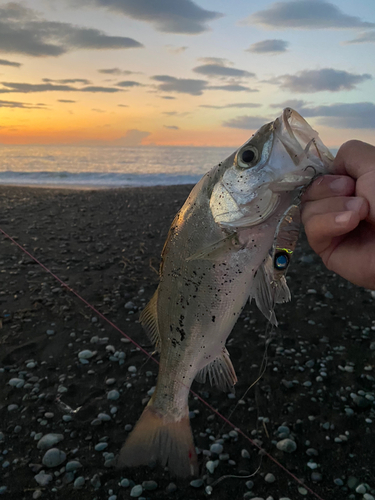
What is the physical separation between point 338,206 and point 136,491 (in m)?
2.68

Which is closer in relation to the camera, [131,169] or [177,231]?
[177,231]

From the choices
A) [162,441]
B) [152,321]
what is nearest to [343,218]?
[152,321]

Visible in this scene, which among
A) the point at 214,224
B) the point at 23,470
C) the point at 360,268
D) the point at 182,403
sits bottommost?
the point at 23,470

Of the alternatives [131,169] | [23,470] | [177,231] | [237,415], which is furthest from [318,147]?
[131,169]

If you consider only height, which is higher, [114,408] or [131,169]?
[131,169]

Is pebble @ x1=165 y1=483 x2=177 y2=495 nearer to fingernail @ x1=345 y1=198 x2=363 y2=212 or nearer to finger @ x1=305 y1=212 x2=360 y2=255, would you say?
finger @ x1=305 y1=212 x2=360 y2=255

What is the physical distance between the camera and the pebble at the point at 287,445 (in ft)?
10.8

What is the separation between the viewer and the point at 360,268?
216 cm

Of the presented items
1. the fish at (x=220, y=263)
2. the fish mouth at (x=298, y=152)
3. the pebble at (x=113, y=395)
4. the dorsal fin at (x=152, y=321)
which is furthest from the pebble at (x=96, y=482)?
the fish mouth at (x=298, y=152)

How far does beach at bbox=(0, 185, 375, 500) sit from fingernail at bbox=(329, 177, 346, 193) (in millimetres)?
1582

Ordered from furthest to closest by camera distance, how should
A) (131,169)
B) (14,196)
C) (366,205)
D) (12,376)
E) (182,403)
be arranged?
(131,169) < (14,196) < (12,376) < (182,403) < (366,205)

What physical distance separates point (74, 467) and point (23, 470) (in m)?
0.43

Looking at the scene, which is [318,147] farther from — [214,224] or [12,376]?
[12,376]

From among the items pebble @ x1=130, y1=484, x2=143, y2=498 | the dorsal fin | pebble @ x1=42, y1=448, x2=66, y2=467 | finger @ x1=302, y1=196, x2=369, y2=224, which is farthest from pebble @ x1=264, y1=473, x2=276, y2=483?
finger @ x1=302, y1=196, x2=369, y2=224
